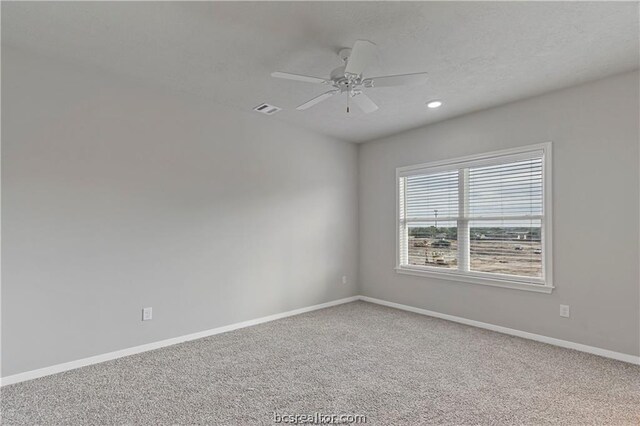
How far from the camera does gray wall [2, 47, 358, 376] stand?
2.64m

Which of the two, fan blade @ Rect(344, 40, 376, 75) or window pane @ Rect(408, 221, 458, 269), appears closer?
fan blade @ Rect(344, 40, 376, 75)

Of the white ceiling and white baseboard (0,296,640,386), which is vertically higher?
the white ceiling


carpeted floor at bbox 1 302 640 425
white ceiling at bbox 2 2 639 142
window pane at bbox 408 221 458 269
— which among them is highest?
white ceiling at bbox 2 2 639 142

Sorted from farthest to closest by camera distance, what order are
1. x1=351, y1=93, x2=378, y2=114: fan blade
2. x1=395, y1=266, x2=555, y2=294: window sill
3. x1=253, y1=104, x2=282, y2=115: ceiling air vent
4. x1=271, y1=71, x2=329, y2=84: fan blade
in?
1. x1=253, y1=104, x2=282, y2=115: ceiling air vent
2. x1=395, y1=266, x2=555, y2=294: window sill
3. x1=351, y1=93, x2=378, y2=114: fan blade
4. x1=271, y1=71, x2=329, y2=84: fan blade

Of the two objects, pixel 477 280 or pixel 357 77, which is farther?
pixel 477 280

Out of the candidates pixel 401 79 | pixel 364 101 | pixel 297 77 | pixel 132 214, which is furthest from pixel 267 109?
pixel 401 79

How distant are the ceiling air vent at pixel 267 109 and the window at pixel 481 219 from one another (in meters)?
1.98

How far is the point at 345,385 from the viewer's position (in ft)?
8.31

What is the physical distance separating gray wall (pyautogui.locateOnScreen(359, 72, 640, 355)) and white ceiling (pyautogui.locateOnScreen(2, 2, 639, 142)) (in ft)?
1.07

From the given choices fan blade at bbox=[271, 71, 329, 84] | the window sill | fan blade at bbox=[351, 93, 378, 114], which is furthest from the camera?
the window sill

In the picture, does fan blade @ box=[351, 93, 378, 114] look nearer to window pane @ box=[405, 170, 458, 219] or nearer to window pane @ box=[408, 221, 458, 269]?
window pane @ box=[405, 170, 458, 219]

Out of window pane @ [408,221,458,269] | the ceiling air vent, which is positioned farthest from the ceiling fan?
window pane @ [408,221,458,269]

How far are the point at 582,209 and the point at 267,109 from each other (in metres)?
3.37

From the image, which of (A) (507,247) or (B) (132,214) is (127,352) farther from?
(A) (507,247)
